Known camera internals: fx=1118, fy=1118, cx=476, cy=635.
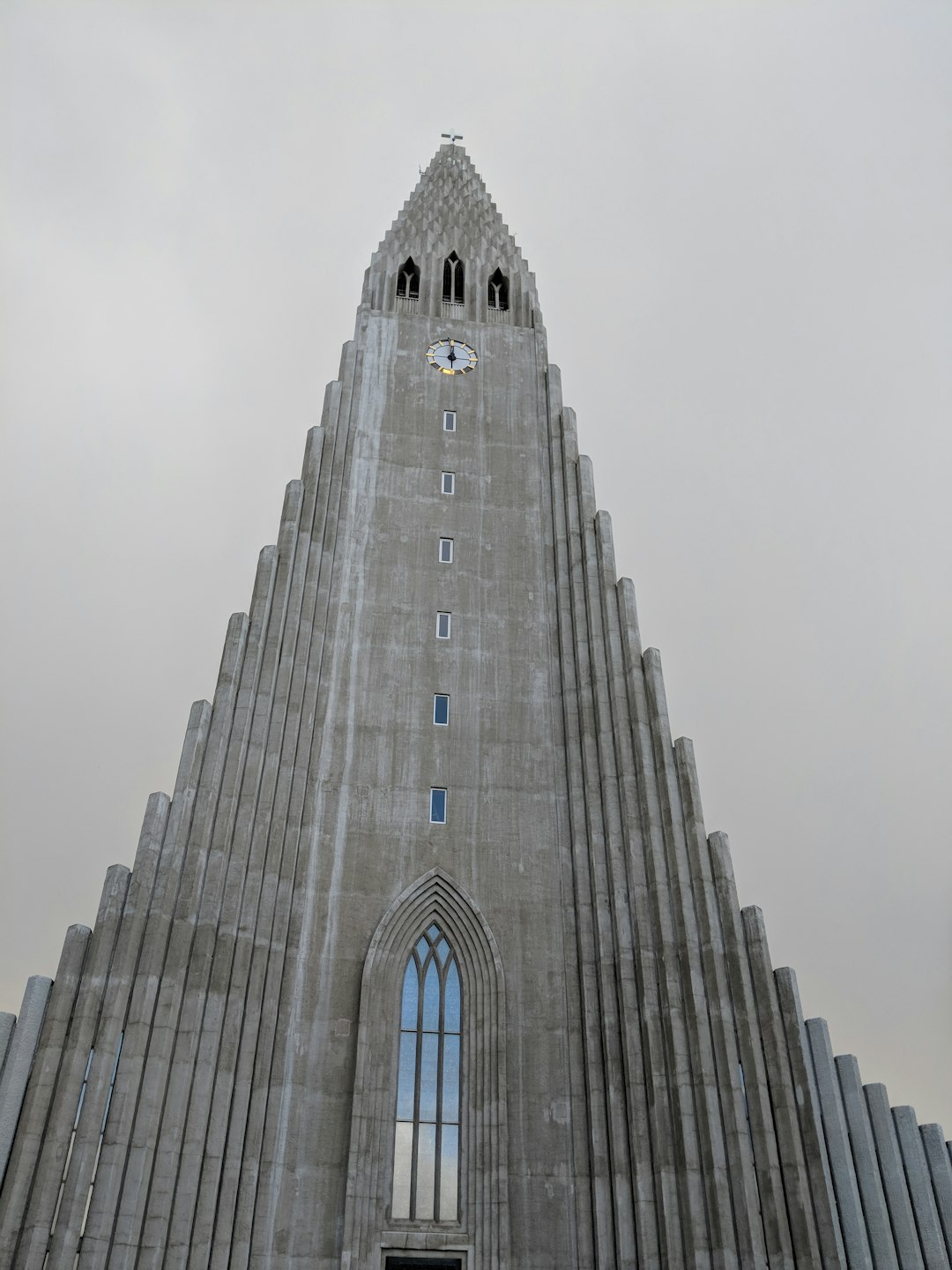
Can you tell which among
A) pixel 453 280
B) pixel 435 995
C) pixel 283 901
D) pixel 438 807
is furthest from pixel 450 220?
pixel 435 995

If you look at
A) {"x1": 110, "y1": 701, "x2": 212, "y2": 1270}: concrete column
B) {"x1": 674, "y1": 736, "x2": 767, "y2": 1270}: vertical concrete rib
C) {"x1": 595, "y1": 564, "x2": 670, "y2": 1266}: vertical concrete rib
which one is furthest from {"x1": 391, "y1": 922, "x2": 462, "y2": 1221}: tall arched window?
{"x1": 674, "y1": 736, "x2": 767, "y2": 1270}: vertical concrete rib

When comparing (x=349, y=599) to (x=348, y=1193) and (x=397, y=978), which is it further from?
(x=348, y=1193)

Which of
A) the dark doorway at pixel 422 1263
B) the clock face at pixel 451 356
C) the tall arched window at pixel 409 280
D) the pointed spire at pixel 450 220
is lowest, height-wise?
the dark doorway at pixel 422 1263

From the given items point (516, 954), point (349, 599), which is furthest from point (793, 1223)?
point (349, 599)

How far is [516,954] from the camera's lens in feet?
92.9

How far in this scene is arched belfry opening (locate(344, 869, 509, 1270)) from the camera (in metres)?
24.6

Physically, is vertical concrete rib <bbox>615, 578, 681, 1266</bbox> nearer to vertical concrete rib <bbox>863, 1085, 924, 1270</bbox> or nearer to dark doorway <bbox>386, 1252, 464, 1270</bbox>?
dark doorway <bbox>386, 1252, 464, 1270</bbox>

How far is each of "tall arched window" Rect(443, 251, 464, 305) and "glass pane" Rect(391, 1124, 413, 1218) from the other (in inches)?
1190

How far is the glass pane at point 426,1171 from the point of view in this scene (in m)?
25.0

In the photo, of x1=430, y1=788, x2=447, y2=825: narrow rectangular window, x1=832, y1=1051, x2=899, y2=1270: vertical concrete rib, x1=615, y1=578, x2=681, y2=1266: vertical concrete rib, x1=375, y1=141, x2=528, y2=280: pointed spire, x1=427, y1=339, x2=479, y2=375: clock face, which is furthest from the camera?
x1=375, y1=141, x2=528, y2=280: pointed spire

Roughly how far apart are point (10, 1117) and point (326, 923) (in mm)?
8077

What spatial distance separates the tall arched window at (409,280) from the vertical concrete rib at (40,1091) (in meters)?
27.3

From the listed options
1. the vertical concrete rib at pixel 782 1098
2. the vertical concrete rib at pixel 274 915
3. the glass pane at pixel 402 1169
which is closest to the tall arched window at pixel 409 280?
the vertical concrete rib at pixel 274 915

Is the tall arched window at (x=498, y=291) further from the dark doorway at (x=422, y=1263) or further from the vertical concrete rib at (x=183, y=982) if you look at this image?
the dark doorway at (x=422, y=1263)
